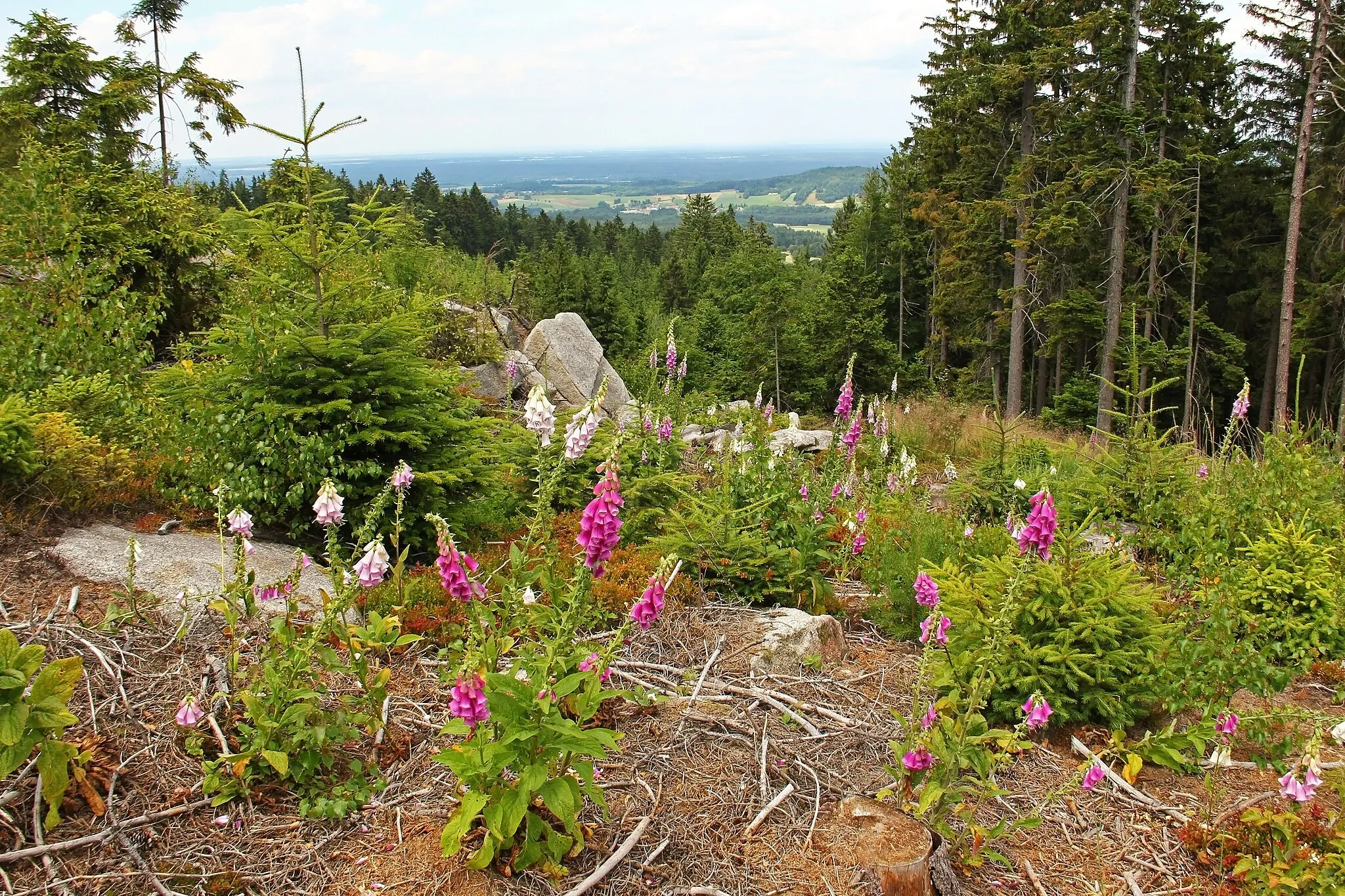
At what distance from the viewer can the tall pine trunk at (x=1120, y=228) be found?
17281 mm

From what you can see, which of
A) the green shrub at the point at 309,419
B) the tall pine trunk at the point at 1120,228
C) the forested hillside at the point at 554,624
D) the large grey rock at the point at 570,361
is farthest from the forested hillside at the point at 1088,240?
the green shrub at the point at 309,419

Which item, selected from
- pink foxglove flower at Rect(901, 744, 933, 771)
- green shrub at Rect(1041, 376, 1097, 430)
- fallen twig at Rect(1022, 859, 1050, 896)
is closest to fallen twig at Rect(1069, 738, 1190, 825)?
fallen twig at Rect(1022, 859, 1050, 896)

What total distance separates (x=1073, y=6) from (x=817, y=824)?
21451 mm

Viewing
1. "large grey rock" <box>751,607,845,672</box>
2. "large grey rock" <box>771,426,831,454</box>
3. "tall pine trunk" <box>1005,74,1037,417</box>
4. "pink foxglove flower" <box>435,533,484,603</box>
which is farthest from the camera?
"tall pine trunk" <box>1005,74,1037,417</box>

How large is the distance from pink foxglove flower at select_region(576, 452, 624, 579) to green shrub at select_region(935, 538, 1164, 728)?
6.04 ft

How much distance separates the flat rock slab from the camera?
395cm

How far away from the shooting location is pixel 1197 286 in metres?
25.6

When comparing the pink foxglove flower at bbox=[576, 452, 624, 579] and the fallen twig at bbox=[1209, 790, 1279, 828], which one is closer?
the pink foxglove flower at bbox=[576, 452, 624, 579]

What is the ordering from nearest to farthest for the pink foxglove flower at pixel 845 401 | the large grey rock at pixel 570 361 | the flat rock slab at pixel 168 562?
the flat rock slab at pixel 168 562, the pink foxglove flower at pixel 845 401, the large grey rock at pixel 570 361

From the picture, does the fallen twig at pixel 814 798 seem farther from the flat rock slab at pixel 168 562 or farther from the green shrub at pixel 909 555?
the flat rock slab at pixel 168 562

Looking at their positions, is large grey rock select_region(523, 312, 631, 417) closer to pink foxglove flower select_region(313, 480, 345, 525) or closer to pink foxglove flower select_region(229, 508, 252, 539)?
pink foxglove flower select_region(229, 508, 252, 539)

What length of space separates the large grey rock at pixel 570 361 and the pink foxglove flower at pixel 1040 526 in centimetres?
1157

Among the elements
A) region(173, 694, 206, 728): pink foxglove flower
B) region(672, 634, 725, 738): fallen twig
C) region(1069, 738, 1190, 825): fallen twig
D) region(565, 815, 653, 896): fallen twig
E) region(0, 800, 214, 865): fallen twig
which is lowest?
region(1069, 738, 1190, 825): fallen twig

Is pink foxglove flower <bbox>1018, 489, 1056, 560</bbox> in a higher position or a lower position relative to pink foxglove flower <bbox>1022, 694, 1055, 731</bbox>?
higher
